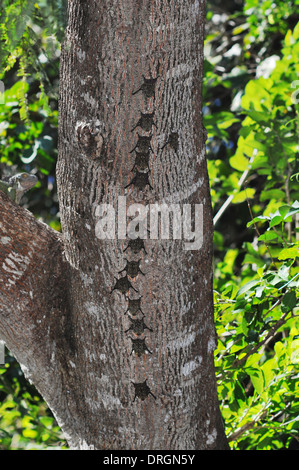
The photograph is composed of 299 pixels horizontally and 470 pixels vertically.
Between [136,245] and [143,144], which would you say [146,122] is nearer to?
[143,144]

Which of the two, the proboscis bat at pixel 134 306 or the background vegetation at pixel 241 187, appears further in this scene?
the background vegetation at pixel 241 187

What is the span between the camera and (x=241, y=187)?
2256 mm

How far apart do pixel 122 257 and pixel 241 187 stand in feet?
4.25

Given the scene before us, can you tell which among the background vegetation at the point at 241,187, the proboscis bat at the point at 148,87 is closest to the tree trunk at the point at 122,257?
the proboscis bat at the point at 148,87

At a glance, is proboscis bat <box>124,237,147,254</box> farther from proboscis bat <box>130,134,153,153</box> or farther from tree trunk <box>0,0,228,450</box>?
proboscis bat <box>130,134,153,153</box>

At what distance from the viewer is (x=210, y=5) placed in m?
2.97

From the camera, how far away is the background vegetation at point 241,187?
4.25ft

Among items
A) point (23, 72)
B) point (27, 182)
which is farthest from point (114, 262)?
point (23, 72)

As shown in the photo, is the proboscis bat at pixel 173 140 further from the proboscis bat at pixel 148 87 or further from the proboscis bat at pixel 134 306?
the proboscis bat at pixel 134 306

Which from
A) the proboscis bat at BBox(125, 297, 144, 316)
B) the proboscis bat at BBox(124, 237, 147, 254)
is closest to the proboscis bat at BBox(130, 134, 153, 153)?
the proboscis bat at BBox(124, 237, 147, 254)

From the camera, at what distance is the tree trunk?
3.35ft

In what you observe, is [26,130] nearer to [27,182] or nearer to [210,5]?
[27,182]

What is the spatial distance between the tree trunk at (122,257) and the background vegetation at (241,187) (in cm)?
14

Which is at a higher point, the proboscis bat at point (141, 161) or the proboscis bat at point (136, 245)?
the proboscis bat at point (141, 161)
